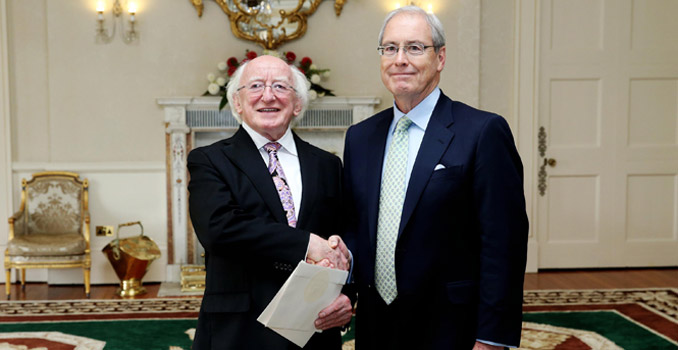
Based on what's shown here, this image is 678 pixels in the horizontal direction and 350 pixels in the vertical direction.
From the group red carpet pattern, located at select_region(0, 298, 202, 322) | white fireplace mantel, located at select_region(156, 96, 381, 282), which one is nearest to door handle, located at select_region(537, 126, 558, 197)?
white fireplace mantel, located at select_region(156, 96, 381, 282)

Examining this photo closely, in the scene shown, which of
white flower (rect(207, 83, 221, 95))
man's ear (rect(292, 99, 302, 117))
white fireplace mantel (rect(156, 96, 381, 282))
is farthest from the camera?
white fireplace mantel (rect(156, 96, 381, 282))

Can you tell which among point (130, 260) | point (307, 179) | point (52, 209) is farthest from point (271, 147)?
point (52, 209)

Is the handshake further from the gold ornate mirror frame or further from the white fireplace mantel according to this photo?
the gold ornate mirror frame

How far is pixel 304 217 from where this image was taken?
2.06 metres

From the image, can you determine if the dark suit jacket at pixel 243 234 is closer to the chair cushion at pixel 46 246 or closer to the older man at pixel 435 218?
the older man at pixel 435 218

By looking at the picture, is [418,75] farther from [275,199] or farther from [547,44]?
[547,44]

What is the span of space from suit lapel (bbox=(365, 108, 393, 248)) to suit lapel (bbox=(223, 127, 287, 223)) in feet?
0.88

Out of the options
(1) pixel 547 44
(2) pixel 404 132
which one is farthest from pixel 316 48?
(2) pixel 404 132

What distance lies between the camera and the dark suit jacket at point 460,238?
193 cm

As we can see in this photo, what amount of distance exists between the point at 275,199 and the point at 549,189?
4.79 m

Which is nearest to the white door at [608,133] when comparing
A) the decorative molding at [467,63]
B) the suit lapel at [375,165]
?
the decorative molding at [467,63]

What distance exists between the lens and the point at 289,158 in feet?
7.09

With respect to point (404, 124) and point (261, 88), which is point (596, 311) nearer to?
point (404, 124)

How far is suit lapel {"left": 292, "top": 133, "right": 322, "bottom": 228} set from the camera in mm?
2064
